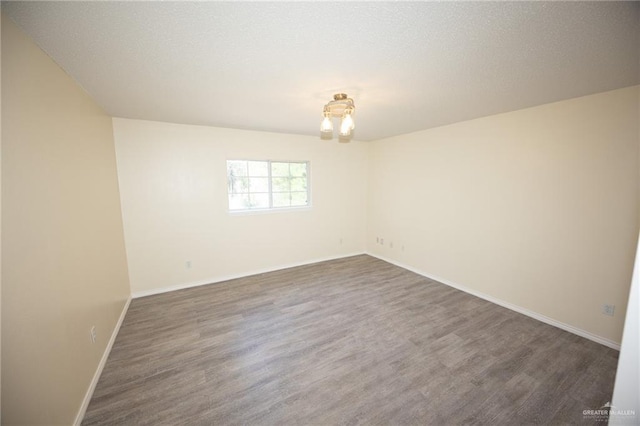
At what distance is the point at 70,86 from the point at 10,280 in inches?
59.7

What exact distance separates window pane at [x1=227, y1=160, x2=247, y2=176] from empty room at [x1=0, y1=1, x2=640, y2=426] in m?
0.03

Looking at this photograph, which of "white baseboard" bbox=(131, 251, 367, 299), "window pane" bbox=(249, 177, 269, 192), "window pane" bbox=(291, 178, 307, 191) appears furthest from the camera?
"window pane" bbox=(291, 178, 307, 191)

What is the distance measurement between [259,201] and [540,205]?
12.2ft

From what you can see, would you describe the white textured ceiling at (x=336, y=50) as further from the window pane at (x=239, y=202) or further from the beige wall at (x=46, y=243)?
the window pane at (x=239, y=202)

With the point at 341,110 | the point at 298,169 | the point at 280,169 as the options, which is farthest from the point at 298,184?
the point at 341,110

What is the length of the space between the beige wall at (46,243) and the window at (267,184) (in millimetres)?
1792

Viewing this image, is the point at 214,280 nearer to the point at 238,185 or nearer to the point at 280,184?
the point at 238,185

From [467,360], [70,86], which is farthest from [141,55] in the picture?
[467,360]

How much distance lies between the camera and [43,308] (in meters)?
1.26

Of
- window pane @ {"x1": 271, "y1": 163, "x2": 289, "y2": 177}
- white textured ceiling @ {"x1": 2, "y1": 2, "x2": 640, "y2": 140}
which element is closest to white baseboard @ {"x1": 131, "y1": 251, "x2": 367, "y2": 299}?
window pane @ {"x1": 271, "y1": 163, "x2": 289, "y2": 177}

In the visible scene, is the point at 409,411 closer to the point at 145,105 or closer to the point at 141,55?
the point at 141,55

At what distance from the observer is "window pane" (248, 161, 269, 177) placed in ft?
12.6

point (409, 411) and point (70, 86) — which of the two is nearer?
point (409, 411)

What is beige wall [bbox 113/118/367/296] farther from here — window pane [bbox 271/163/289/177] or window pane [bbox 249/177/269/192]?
window pane [bbox 249/177/269/192]
